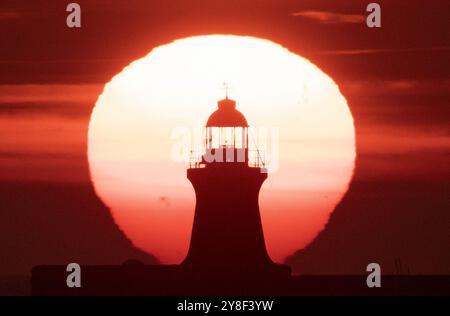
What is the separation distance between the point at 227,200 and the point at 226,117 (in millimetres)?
2639

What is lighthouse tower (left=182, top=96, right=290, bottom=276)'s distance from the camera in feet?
191

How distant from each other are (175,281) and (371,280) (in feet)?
36.4

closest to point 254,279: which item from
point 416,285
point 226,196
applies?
point 226,196

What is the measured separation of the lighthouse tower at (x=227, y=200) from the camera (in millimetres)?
58281

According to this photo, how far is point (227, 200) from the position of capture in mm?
58594

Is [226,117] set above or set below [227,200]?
above

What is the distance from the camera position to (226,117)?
58.2 metres

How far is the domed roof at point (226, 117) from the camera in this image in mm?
58219

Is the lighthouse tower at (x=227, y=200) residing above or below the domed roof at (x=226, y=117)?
below

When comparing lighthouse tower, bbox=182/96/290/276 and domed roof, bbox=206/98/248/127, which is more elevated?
domed roof, bbox=206/98/248/127

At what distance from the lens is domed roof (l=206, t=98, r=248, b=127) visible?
58219 millimetres

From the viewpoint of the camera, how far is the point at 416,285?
233ft
